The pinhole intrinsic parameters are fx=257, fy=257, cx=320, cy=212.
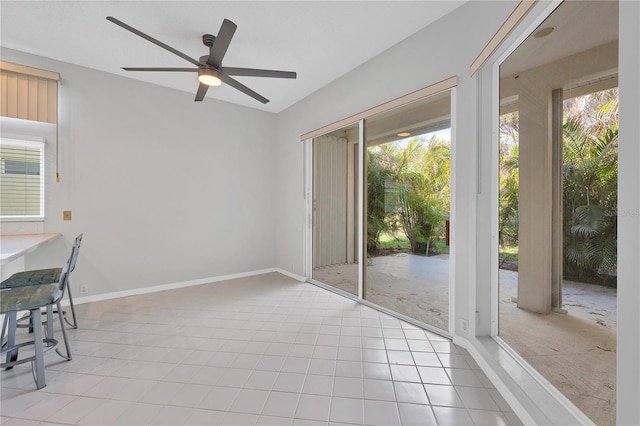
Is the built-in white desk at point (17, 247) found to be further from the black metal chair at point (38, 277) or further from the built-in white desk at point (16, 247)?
the black metal chair at point (38, 277)

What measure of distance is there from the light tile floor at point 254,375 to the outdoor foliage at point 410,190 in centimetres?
98

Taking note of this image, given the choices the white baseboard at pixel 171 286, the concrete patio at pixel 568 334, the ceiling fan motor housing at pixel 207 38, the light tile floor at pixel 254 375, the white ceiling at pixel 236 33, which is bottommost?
the light tile floor at pixel 254 375

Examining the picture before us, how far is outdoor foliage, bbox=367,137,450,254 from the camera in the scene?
2.52m

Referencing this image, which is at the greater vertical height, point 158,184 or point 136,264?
point 158,184

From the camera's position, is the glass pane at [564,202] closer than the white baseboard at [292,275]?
Yes

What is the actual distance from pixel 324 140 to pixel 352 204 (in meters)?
1.13

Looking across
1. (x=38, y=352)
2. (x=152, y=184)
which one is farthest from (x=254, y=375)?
(x=152, y=184)

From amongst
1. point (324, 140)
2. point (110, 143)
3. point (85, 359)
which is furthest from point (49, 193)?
point (324, 140)

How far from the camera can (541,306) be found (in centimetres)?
168

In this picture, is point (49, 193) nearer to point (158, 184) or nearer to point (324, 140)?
point (158, 184)

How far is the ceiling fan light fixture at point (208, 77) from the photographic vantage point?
92.7 inches

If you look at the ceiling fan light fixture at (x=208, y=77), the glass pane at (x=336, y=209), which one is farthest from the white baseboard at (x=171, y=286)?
the ceiling fan light fixture at (x=208, y=77)

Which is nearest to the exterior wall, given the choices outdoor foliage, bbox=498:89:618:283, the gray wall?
outdoor foliage, bbox=498:89:618:283

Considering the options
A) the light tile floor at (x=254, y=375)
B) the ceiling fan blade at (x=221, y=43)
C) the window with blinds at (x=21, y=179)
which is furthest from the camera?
the window with blinds at (x=21, y=179)
